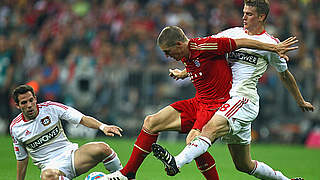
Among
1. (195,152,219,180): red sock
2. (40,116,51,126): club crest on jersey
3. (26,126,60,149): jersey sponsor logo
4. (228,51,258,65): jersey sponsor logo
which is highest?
(228,51,258,65): jersey sponsor logo

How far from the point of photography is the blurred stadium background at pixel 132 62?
52.6 feet

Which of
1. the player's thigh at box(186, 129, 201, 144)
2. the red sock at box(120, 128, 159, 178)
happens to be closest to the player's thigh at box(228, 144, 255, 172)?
the player's thigh at box(186, 129, 201, 144)

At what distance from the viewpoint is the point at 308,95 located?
52.8 ft

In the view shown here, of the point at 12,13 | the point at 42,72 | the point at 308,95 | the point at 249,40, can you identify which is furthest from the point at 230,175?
the point at 12,13

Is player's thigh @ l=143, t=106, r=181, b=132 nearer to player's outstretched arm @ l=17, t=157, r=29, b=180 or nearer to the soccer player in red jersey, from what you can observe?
the soccer player in red jersey

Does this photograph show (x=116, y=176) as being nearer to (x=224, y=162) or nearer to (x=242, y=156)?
(x=242, y=156)

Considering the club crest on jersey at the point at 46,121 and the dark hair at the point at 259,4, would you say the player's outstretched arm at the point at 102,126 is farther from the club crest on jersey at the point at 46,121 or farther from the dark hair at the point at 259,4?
the dark hair at the point at 259,4

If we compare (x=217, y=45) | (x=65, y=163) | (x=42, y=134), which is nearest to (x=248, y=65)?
(x=217, y=45)

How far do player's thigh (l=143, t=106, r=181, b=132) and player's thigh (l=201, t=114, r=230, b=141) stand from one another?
1.68 ft

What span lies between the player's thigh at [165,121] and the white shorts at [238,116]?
0.55m

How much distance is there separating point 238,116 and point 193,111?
1.92 ft

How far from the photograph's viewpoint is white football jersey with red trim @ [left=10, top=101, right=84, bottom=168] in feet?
22.9

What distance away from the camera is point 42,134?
700 centimetres

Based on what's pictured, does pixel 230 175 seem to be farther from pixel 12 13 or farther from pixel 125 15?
pixel 12 13
